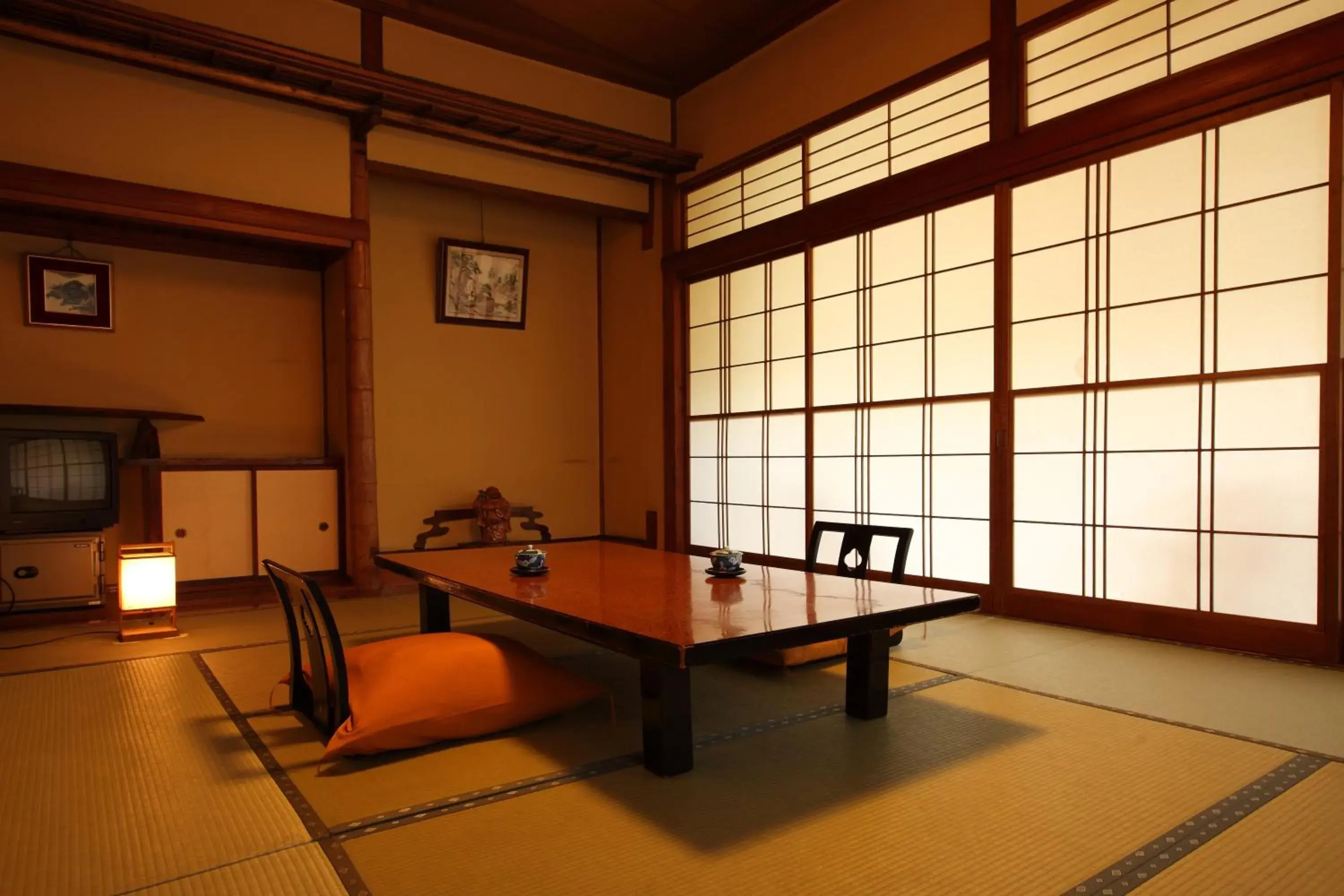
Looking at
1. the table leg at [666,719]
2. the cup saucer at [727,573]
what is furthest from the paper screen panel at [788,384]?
the table leg at [666,719]

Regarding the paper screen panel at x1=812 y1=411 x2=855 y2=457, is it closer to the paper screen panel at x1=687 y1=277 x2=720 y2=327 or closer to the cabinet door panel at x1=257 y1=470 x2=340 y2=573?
the paper screen panel at x1=687 y1=277 x2=720 y2=327

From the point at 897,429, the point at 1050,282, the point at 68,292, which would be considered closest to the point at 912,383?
the point at 897,429

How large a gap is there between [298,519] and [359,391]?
0.91m

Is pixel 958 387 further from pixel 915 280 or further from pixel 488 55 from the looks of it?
pixel 488 55

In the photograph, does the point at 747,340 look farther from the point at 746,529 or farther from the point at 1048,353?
the point at 1048,353

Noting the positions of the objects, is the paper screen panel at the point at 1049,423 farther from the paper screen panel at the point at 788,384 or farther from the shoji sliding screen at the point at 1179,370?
the paper screen panel at the point at 788,384

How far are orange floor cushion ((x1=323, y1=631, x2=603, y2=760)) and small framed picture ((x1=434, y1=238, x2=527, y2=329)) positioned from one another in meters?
4.01

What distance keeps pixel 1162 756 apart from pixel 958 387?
249 cm

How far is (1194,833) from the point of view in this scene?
171cm

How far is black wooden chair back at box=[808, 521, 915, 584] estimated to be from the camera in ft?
9.99

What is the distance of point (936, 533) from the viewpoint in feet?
14.6

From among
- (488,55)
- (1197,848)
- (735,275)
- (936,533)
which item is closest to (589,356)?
(735,275)

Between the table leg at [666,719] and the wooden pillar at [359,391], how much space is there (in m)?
3.43

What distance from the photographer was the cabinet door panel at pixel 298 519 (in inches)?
196
